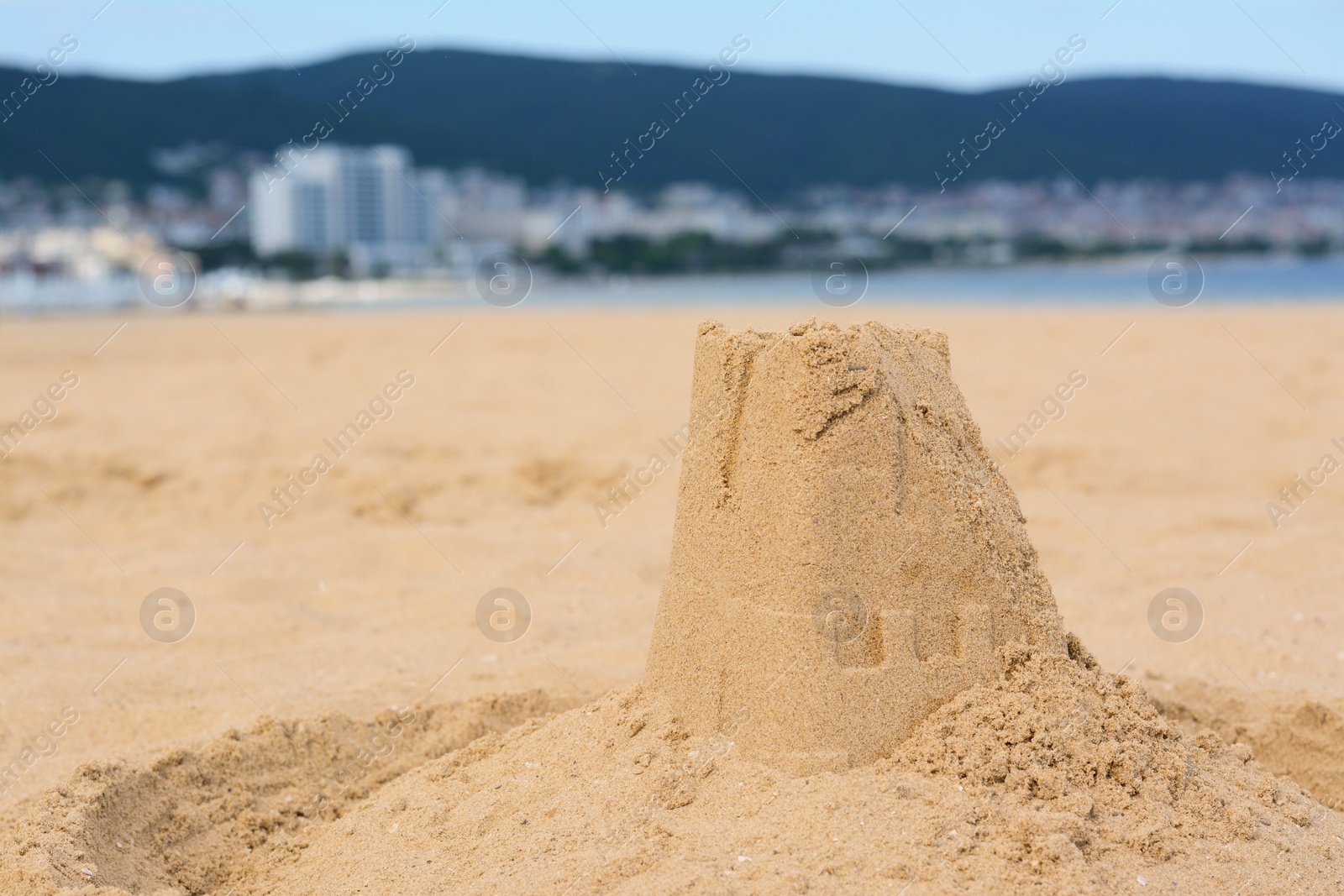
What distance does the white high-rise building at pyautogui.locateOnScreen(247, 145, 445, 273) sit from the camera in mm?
87875

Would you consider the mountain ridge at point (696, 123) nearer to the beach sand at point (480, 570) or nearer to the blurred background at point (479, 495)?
the blurred background at point (479, 495)

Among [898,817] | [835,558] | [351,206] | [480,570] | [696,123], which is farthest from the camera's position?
[696,123]

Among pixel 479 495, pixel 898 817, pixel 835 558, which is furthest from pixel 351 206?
pixel 898 817

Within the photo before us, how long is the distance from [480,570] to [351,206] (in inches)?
3664

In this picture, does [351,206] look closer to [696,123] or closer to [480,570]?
[696,123]

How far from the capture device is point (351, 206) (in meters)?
92.5

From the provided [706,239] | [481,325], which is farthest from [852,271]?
[481,325]

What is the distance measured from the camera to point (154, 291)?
33000mm

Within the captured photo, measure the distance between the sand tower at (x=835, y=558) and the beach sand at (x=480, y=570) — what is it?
0.14 meters

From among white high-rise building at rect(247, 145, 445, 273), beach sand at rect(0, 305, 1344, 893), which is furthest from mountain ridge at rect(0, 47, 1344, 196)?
beach sand at rect(0, 305, 1344, 893)

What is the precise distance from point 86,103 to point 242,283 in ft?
215

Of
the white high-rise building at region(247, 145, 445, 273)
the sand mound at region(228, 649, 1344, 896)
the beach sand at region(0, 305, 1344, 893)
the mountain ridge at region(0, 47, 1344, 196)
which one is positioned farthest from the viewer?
the mountain ridge at region(0, 47, 1344, 196)

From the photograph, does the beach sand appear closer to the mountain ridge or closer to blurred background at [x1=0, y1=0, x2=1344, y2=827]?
blurred background at [x1=0, y1=0, x2=1344, y2=827]

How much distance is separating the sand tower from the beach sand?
14 centimetres
